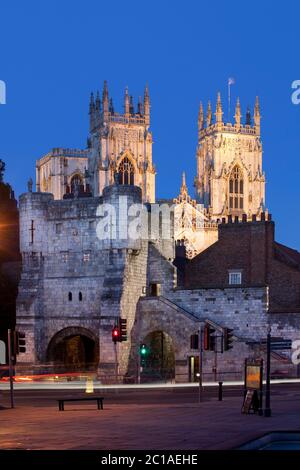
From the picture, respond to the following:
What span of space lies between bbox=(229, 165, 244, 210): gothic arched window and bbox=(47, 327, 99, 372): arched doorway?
3431 inches

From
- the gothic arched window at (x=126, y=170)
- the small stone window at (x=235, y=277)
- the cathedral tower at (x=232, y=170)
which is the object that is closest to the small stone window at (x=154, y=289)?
the small stone window at (x=235, y=277)

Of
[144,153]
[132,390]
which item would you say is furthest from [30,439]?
[144,153]

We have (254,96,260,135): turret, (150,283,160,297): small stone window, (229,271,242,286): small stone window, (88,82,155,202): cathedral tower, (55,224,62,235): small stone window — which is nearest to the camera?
(55,224,62,235): small stone window

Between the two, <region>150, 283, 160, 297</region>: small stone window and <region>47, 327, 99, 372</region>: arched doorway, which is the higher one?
<region>150, 283, 160, 297</region>: small stone window

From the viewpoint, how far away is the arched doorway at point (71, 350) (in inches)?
2404

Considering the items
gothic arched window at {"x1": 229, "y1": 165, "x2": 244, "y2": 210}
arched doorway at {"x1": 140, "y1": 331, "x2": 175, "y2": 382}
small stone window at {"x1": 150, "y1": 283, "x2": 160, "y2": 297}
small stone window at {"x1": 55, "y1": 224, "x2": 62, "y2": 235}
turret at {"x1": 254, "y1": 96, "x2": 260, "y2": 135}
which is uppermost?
turret at {"x1": 254, "y1": 96, "x2": 260, "y2": 135}

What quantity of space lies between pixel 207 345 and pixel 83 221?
26129mm

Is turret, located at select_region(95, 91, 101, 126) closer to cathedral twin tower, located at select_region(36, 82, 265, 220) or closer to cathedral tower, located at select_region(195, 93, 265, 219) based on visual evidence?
cathedral twin tower, located at select_region(36, 82, 265, 220)

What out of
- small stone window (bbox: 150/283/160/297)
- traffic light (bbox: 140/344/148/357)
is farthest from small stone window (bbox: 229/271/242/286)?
traffic light (bbox: 140/344/148/357)

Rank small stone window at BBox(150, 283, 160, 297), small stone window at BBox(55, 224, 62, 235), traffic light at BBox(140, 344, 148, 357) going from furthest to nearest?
small stone window at BBox(150, 283, 160, 297) < small stone window at BBox(55, 224, 62, 235) < traffic light at BBox(140, 344, 148, 357)

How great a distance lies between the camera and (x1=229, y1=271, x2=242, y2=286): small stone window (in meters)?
65.7

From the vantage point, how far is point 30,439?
71.4ft

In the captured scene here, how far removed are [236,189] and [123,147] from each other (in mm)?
20670
